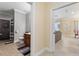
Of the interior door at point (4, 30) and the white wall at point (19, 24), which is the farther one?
the white wall at point (19, 24)

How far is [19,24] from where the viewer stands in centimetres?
246

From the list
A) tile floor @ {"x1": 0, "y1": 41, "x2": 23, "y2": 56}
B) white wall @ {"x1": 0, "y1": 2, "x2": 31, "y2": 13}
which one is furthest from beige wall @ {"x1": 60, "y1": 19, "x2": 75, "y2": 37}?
tile floor @ {"x1": 0, "y1": 41, "x2": 23, "y2": 56}

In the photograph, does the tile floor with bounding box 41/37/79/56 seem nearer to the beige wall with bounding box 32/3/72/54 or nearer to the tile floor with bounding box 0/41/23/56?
the beige wall with bounding box 32/3/72/54

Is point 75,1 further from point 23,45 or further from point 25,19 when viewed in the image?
point 23,45

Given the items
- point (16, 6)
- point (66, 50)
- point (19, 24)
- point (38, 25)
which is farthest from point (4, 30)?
point (66, 50)

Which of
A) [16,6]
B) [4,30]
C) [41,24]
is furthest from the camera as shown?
[41,24]

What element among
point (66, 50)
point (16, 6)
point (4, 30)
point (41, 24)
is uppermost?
point (16, 6)

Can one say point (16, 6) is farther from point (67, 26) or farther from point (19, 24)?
point (67, 26)

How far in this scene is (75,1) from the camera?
2072 mm

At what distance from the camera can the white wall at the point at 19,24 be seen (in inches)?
91.2

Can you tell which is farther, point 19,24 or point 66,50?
point 66,50

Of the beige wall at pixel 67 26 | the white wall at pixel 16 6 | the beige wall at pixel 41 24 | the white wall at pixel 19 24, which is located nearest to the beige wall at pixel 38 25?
the beige wall at pixel 41 24

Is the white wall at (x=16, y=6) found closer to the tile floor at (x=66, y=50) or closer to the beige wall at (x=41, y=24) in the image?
the beige wall at (x=41, y=24)

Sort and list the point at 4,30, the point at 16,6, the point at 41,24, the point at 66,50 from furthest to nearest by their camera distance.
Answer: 1. the point at 66,50
2. the point at 41,24
3. the point at 16,6
4. the point at 4,30
